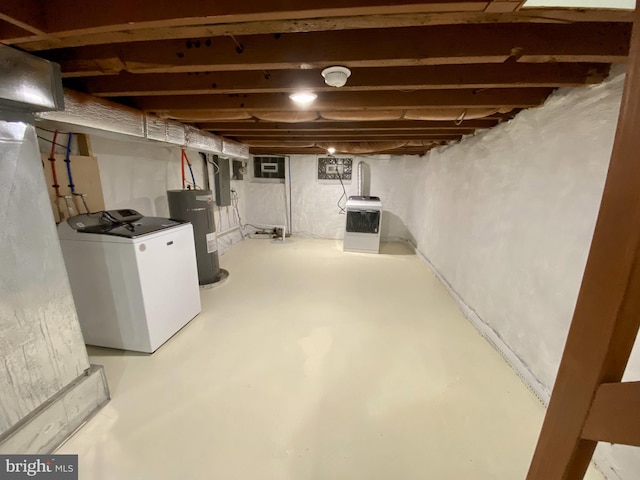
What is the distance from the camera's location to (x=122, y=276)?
1779 mm

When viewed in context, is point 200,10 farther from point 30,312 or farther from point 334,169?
point 334,169

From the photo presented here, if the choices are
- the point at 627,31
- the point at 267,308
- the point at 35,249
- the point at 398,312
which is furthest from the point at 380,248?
the point at 35,249

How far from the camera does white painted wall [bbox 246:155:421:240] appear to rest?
16.8 feet

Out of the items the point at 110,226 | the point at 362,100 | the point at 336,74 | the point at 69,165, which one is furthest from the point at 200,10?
the point at 69,165

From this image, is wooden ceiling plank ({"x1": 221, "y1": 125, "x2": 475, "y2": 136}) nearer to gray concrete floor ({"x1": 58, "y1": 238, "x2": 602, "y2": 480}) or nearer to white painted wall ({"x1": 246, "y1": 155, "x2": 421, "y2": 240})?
gray concrete floor ({"x1": 58, "y1": 238, "x2": 602, "y2": 480})

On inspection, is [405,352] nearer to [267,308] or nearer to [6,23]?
[267,308]

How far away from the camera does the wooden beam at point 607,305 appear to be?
429mm

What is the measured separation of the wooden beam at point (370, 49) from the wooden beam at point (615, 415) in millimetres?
1161

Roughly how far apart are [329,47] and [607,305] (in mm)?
1238

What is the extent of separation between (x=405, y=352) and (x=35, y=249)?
7.40 ft

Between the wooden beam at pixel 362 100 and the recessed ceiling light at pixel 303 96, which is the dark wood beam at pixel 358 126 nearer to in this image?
the wooden beam at pixel 362 100

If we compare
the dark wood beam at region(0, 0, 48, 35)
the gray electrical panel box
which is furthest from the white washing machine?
the gray electrical panel box

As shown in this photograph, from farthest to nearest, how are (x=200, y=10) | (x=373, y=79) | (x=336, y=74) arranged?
1. (x=373, y=79)
2. (x=336, y=74)
3. (x=200, y=10)

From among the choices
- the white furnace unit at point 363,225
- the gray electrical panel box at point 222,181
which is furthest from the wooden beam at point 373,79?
the white furnace unit at point 363,225
